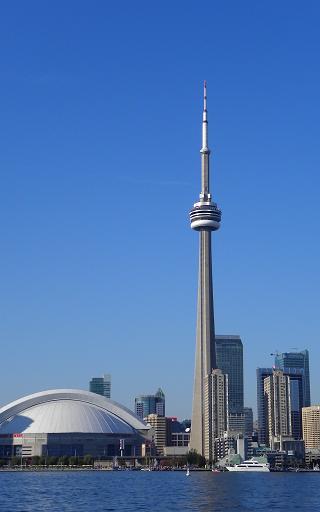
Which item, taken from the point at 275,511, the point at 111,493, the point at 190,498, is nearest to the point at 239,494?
the point at 190,498

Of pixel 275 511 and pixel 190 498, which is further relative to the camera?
pixel 190 498

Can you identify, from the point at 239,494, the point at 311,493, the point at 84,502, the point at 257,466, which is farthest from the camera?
the point at 257,466

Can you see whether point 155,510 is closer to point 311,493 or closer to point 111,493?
point 111,493

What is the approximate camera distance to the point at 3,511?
250 ft

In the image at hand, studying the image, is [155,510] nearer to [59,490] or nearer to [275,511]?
[275,511]

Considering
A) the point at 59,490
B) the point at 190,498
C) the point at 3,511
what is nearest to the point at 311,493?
the point at 190,498

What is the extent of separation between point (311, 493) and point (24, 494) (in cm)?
3413

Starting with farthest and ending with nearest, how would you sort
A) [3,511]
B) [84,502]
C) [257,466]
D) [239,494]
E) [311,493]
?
[257,466], [311,493], [239,494], [84,502], [3,511]

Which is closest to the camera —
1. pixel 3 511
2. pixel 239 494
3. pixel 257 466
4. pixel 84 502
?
pixel 3 511

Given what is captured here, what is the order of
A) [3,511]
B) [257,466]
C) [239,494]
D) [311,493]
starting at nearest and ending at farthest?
[3,511], [239,494], [311,493], [257,466]

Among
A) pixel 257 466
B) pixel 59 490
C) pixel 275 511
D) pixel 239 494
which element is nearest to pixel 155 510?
pixel 275 511

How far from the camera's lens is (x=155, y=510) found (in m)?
77.9

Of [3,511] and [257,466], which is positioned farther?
[257,466]

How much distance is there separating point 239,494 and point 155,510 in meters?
23.8
